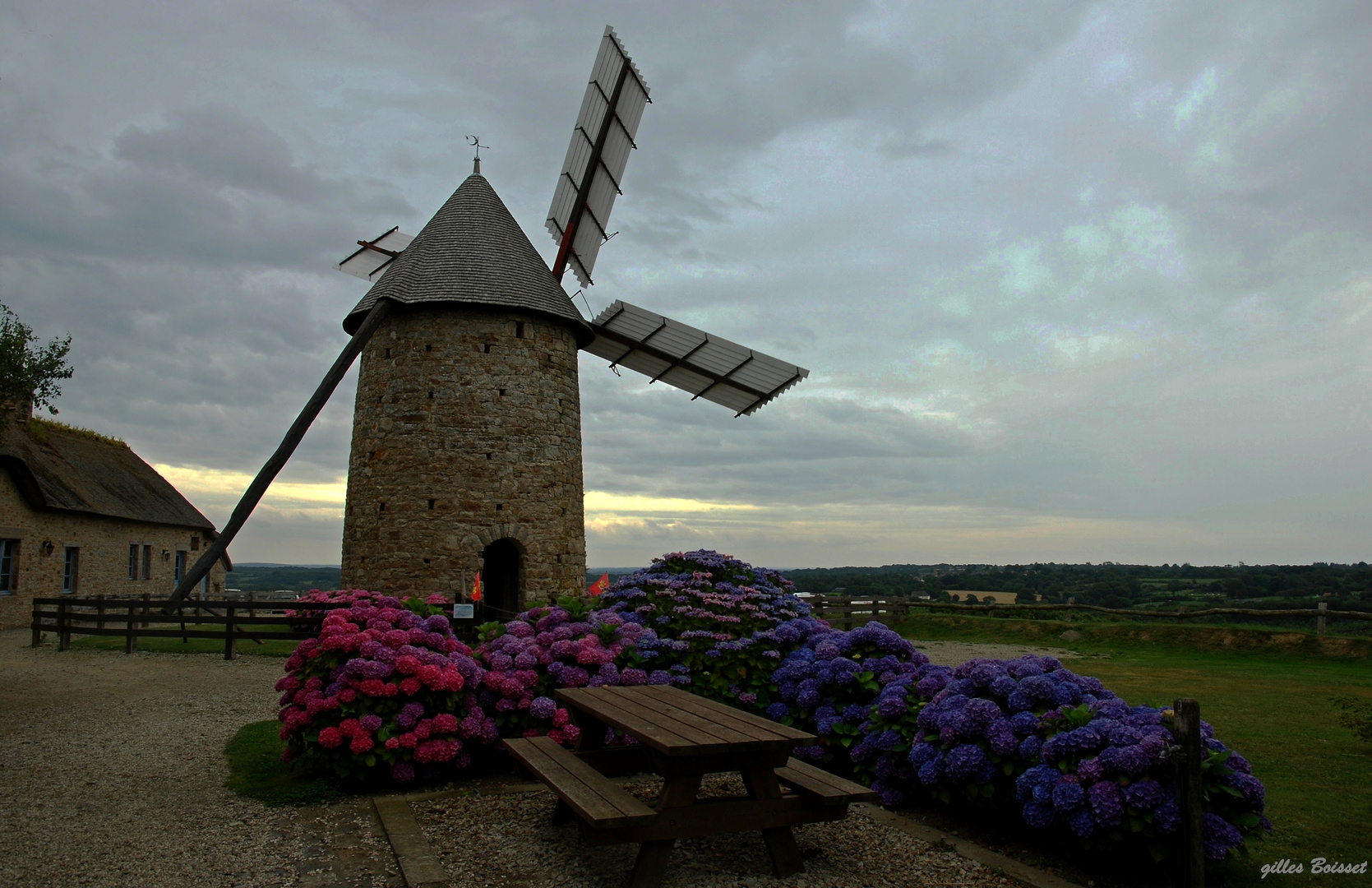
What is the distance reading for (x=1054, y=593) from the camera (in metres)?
33.4

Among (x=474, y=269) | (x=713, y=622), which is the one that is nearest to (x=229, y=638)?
Result: (x=474, y=269)

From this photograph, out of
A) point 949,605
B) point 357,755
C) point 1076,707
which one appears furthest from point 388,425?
point 949,605

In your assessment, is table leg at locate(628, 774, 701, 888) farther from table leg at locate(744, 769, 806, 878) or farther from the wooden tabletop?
table leg at locate(744, 769, 806, 878)

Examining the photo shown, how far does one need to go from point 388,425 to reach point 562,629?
7.88 m

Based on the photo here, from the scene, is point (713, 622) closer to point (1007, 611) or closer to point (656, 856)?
point (656, 856)

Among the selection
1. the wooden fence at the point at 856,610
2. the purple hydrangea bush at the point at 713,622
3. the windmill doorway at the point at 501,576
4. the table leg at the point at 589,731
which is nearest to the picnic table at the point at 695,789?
the table leg at the point at 589,731

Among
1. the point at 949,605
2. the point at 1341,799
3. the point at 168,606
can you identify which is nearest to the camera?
the point at 1341,799

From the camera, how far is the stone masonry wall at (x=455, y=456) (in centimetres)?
1379

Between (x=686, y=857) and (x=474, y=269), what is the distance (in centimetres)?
1208

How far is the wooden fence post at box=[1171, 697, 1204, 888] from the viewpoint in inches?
157

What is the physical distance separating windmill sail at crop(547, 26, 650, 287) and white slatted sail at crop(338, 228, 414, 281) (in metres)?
3.71

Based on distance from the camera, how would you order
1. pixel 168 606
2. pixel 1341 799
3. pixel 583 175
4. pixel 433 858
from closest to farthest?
1. pixel 433 858
2. pixel 1341 799
3. pixel 168 606
4. pixel 583 175

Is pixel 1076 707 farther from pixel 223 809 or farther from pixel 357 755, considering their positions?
pixel 223 809

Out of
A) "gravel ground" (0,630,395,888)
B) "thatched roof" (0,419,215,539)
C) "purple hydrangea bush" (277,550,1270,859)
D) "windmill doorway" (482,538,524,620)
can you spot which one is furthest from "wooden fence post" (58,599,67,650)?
"purple hydrangea bush" (277,550,1270,859)
